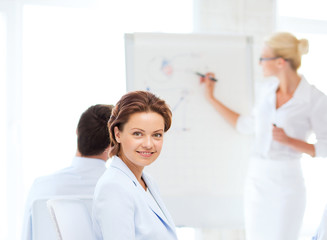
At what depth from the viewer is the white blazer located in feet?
4.04

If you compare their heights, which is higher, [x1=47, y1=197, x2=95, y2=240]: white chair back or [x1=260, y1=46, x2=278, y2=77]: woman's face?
[x1=260, y1=46, x2=278, y2=77]: woman's face

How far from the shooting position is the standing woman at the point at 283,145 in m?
2.63

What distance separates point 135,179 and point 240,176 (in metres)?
1.58

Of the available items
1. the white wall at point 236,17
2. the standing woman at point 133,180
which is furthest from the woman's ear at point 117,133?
the white wall at point 236,17

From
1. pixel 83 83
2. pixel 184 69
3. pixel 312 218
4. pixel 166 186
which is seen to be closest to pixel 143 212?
pixel 166 186

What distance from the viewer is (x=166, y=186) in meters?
2.71

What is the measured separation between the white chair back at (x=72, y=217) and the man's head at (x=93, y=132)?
18.8 inches

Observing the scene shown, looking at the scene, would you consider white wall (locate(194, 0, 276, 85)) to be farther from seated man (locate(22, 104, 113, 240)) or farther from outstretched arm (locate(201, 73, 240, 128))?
seated man (locate(22, 104, 113, 240))

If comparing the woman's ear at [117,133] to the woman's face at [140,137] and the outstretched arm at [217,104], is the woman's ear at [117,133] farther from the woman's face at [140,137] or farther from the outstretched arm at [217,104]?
the outstretched arm at [217,104]

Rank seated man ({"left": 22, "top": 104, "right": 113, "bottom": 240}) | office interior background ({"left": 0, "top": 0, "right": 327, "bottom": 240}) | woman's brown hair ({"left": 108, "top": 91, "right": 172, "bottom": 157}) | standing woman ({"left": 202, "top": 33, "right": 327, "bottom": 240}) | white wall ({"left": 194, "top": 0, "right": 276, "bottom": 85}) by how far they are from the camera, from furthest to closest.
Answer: white wall ({"left": 194, "top": 0, "right": 276, "bottom": 85}) < office interior background ({"left": 0, "top": 0, "right": 327, "bottom": 240}) < standing woman ({"left": 202, "top": 33, "right": 327, "bottom": 240}) < seated man ({"left": 22, "top": 104, "right": 113, "bottom": 240}) < woman's brown hair ({"left": 108, "top": 91, "right": 172, "bottom": 157})

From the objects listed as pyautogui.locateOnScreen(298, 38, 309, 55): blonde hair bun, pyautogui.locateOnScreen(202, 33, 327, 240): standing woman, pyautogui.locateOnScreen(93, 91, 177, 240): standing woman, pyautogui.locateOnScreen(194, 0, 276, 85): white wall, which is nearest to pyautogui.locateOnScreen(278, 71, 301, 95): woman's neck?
pyautogui.locateOnScreen(202, 33, 327, 240): standing woman

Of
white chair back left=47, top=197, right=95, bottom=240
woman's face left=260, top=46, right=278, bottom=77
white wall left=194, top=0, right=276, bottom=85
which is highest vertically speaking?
white wall left=194, top=0, right=276, bottom=85

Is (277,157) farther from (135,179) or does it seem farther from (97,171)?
(135,179)

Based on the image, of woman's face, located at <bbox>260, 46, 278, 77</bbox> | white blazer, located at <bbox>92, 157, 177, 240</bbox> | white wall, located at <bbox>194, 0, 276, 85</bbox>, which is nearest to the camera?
white blazer, located at <bbox>92, 157, 177, 240</bbox>
